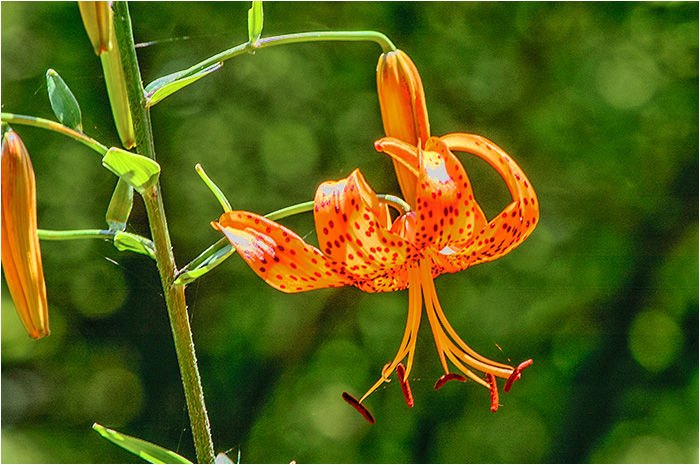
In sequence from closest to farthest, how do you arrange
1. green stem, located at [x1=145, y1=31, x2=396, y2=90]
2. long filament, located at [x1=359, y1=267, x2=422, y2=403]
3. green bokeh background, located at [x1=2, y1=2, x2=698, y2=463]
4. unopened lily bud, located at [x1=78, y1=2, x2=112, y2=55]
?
unopened lily bud, located at [x1=78, y1=2, x2=112, y2=55] → green stem, located at [x1=145, y1=31, x2=396, y2=90] → long filament, located at [x1=359, y1=267, x2=422, y2=403] → green bokeh background, located at [x1=2, y1=2, x2=698, y2=463]

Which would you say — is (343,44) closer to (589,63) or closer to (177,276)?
(589,63)

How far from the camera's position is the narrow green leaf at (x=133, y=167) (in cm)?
66

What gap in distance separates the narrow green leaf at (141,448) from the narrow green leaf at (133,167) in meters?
0.22

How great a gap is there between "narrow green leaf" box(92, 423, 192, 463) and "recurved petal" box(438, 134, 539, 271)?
37 cm

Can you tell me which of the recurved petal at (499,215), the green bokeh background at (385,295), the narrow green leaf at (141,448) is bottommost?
the green bokeh background at (385,295)

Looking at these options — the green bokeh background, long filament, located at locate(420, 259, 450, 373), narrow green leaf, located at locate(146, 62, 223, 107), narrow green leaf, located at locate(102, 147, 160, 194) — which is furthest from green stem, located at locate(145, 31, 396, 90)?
the green bokeh background

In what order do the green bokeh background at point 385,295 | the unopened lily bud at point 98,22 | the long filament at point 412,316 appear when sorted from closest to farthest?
the unopened lily bud at point 98,22 < the long filament at point 412,316 < the green bokeh background at point 385,295

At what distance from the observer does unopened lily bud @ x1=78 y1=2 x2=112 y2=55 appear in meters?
0.63

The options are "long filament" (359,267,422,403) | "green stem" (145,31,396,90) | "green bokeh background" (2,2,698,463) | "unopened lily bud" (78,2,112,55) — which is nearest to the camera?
"unopened lily bud" (78,2,112,55)

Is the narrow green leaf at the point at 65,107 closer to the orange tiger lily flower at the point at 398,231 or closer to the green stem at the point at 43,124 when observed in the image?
the green stem at the point at 43,124

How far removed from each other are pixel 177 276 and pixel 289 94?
184 centimetres

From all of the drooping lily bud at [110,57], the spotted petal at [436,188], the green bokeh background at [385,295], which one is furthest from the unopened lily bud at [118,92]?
the green bokeh background at [385,295]

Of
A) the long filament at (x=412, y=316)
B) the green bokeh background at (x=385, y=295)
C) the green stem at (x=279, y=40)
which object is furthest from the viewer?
the green bokeh background at (x=385, y=295)

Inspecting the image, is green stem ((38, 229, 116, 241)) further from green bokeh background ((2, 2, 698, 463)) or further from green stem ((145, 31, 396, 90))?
green bokeh background ((2, 2, 698, 463))
